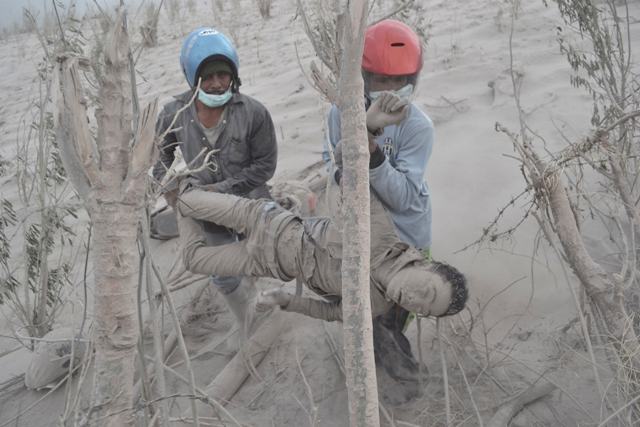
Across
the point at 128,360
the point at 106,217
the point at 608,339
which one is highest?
the point at 106,217

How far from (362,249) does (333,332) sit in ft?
5.44

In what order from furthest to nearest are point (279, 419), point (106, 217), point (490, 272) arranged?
1. point (490, 272)
2. point (279, 419)
3. point (106, 217)

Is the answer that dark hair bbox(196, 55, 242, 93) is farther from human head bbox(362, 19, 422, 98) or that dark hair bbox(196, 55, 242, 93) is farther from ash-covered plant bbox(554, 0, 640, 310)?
ash-covered plant bbox(554, 0, 640, 310)

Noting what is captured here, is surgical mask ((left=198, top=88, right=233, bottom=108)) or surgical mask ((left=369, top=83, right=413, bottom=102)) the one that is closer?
surgical mask ((left=369, top=83, right=413, bottom=102))

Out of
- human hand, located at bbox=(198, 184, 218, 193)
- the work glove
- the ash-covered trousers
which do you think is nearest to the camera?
the work glove

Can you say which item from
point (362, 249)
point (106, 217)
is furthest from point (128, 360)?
point (362, 249)

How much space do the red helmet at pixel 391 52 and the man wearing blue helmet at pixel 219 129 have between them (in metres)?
0.74

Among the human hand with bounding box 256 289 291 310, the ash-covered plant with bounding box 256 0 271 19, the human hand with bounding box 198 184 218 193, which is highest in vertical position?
the ash-covered plant with bounding box 256 0 271 19

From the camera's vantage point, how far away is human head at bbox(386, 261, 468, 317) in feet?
5.64

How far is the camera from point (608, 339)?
1.89m

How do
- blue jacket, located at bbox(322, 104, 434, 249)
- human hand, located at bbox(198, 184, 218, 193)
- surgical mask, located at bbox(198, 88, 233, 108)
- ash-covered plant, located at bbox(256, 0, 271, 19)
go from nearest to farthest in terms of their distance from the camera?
blue jacket, located at bbox(322, 104, 434, 249)
human hand, located at bbox(198, 184, 218, 193)
surgical mask, located at bbox(198, 88, 233, 108)
ash-covered plant, located at bbox(256, 0, 271, 19)

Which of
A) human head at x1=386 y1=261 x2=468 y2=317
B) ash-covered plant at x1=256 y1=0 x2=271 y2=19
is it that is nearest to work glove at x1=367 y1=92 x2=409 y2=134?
human head at x1=386 y1=261 x2=468 y2=317

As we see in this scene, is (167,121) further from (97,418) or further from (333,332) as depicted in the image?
(97,418)

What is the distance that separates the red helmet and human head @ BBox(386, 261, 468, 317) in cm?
74
